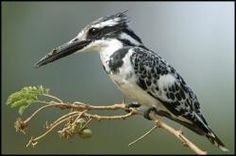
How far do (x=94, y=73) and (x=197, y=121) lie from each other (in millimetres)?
8458

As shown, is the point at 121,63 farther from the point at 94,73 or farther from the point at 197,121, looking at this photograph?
the point at 94,73

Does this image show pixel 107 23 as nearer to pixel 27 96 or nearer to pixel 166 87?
pixel 166 87

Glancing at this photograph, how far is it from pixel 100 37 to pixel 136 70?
19cm

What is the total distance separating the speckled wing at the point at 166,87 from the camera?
12.5ft

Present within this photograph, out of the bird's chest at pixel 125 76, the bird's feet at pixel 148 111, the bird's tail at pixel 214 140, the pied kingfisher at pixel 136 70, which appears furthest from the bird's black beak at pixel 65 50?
the bird's tail at pixel 214 140

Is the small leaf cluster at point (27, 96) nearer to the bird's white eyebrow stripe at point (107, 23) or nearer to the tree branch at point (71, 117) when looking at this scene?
the tree branch at point (71, 117)

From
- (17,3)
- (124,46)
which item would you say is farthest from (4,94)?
(124,46)

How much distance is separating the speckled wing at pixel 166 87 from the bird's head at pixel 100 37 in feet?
0.23

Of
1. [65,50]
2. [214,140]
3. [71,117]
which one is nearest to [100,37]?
[65,50]

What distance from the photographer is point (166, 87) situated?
3.88 metres

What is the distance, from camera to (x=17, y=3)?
15.2 metres

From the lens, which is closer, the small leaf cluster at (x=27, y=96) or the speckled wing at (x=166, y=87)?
the small leaf cluster at (x=27, y=96)

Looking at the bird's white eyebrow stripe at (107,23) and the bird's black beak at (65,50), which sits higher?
the bird's white eyebrow stripe at (107,23)

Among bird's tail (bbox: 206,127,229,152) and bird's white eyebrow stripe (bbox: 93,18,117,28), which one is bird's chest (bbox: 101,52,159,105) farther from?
bird's tail (bbox: 206,127,229,152)
